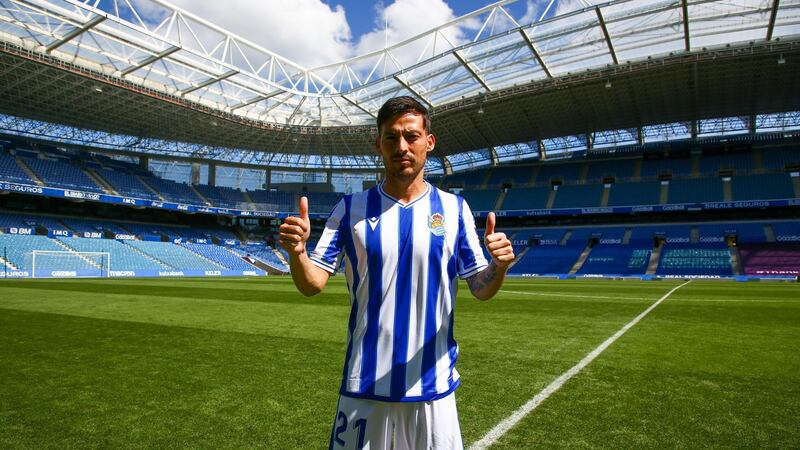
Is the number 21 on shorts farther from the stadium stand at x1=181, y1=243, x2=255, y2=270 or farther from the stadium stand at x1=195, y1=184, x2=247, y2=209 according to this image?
the stadium stand at x1=195, y1=184, x2=247, y2=209

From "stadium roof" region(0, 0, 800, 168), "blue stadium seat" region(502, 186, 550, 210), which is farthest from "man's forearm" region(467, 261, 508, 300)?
"blue stadium seat" region(502, 186, 550, 210)

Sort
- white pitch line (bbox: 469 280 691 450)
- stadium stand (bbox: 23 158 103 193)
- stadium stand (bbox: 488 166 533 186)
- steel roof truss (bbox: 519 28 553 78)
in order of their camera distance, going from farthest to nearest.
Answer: stadium stand (bbox: 488 166 533 186) < stadium stand (bbox: 23 158 103 193) < steel roof truss (bbox: 519 28 553 78) < white pitch line (bbox: 469 280 691 450)

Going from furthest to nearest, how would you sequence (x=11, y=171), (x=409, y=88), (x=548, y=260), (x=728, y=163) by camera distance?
(x=728, y=163) → (x=548, y=260) → (x=11, y=171) → (x=409, y=88)

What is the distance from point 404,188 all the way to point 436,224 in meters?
0.22

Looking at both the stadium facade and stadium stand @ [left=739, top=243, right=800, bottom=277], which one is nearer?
the stadium facade

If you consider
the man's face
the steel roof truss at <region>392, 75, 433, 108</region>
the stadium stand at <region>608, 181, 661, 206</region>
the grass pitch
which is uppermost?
the steel roof truss at <region>392, 75, 433, 108</region>

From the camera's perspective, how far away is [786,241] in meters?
38.2

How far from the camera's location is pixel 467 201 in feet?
132

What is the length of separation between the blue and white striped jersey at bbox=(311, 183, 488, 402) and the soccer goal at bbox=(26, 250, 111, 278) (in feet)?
129

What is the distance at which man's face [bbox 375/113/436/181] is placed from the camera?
2086mm

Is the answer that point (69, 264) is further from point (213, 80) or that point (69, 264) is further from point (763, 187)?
point (763, 187)

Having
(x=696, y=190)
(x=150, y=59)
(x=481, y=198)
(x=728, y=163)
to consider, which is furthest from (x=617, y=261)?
(x=150, y=59)

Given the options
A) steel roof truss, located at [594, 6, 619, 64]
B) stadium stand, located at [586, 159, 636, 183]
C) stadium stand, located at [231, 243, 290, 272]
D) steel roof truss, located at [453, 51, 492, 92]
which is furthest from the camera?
stadium stand, located at [586, 159, 636, 183]

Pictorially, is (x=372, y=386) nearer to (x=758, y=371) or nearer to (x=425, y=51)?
(x=758, y=371)
